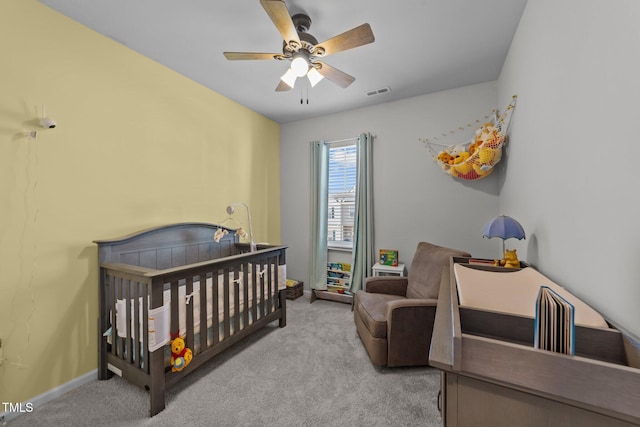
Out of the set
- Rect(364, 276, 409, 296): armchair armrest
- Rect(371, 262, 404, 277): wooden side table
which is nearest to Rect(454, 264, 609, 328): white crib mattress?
Rect(364, 276, 409, 296): armchair armrest

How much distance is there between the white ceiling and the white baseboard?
252cm

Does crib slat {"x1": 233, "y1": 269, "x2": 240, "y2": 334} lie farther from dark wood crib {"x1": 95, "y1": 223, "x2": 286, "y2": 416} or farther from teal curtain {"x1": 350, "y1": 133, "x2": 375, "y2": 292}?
teal curtain {"x1": 350, "y1": 133, "x2": 375, "y2": 292}

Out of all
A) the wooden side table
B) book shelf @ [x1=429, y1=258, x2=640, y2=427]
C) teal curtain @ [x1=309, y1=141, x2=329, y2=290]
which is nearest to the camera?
book shelf @ [x1=429, y1=258, x2=640, y2=427]

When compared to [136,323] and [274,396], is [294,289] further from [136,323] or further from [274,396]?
[136,323]

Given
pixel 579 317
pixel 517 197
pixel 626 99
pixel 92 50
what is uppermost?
pixel 92 50

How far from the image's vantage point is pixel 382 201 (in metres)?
3.26

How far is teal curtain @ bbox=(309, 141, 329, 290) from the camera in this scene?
3.55m

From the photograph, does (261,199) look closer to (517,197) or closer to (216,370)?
(216,370)

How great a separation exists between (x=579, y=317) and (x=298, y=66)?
1.91 meters

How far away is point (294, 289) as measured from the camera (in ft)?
11.8

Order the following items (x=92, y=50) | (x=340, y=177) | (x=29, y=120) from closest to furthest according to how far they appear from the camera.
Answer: (x=29, y=120)
(x=92, y=50)
(x=340, y=177)

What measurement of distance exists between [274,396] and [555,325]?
65.7 inches

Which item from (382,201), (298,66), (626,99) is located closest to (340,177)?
(382,201)

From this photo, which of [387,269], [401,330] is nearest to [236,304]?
[401,330]
